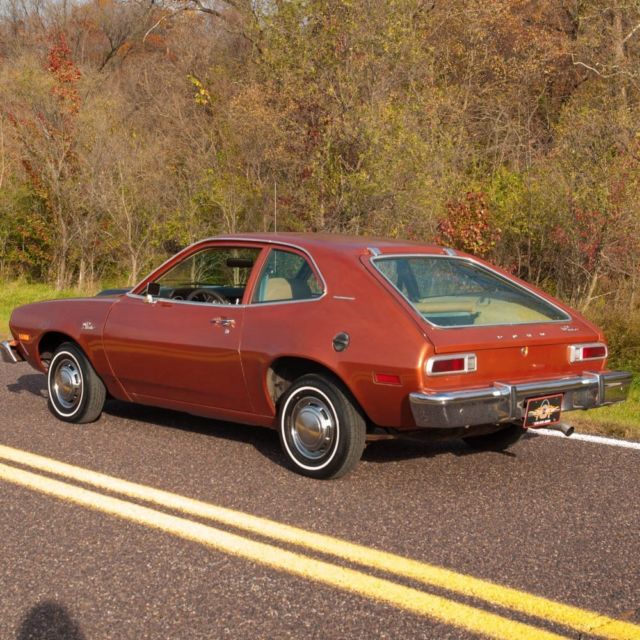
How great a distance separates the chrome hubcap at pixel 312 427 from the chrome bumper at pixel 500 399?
2.21 feet

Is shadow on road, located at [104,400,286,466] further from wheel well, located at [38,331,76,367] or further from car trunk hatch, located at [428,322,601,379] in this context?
car trunk hatch, located at [428,322,601,379]

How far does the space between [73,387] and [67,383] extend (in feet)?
0.25

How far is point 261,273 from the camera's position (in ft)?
Result: 21.1

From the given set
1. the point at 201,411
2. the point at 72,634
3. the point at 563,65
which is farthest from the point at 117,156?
the point at 72,634

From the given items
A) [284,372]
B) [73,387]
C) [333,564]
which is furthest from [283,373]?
[73,387]

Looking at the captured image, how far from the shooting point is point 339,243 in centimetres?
627

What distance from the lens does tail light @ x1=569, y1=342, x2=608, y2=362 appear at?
600 cm

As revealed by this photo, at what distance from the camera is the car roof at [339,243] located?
6.18 metres

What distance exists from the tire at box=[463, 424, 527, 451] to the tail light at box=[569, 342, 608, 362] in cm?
75

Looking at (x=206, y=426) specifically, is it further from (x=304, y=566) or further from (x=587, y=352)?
(x=304, y=566)

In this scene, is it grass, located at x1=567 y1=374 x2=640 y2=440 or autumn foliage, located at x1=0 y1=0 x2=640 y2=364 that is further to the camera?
autumn foliage, located at x1=0 y1=0 x2=640 y2=364

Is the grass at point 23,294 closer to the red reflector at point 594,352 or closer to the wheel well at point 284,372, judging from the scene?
the wheel well at point 284,372

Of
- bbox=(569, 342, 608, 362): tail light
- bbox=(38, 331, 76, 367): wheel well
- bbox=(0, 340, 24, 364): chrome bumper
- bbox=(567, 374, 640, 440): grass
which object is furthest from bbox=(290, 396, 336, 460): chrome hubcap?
bbox=(0, 340, 24, 364): chrome bumper

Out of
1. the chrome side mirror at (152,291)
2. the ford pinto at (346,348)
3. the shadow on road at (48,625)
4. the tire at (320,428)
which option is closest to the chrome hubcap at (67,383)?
the ford pinto at (346,348)
